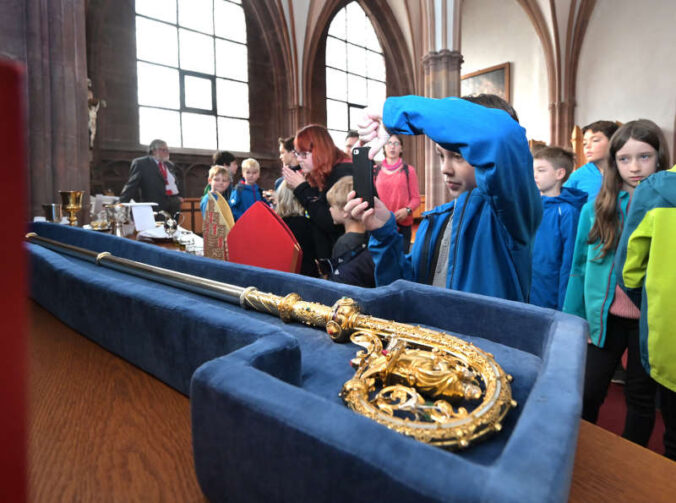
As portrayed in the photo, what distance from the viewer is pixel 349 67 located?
13758 millimetres

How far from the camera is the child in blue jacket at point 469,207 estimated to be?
1.06m

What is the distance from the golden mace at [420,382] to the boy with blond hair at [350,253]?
1015 millimetres

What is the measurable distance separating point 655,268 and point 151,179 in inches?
222

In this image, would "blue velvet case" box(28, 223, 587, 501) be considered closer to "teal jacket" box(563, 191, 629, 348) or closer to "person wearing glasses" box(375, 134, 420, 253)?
"teal jacket" box(563, 191, 629, 348)

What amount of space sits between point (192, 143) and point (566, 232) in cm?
962

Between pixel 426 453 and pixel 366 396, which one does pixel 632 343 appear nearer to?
pixel 366 396

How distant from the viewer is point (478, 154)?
3.51 ft

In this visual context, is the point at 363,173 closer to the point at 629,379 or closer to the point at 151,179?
the point at 629,379

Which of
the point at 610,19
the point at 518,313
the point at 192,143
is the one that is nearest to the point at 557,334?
the point at 518,313

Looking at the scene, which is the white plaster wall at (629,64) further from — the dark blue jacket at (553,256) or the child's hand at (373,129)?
the child's hand at (373,129)

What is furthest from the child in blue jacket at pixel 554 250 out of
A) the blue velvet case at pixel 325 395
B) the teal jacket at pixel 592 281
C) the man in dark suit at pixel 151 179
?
the man in dark suit at pixel 151 179

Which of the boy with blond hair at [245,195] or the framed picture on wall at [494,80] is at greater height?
the framed picture on wall at [494,80]

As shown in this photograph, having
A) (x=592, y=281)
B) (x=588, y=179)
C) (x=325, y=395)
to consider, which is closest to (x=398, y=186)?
(x=588, y=179)

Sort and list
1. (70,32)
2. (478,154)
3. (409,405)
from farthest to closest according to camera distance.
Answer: (70,32), (478,154), (409,405)
